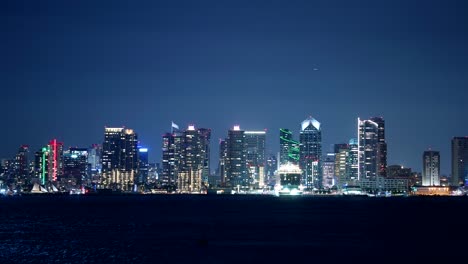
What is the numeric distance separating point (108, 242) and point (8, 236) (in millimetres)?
15403

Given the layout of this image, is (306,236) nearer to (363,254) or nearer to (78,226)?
(363,254)

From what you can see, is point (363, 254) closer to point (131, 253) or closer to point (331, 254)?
point (331, 254)

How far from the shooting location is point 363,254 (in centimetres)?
7188

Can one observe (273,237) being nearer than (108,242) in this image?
No

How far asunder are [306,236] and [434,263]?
1227 inches

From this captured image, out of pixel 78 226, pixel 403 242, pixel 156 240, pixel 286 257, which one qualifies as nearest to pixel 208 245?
pixel 156 240

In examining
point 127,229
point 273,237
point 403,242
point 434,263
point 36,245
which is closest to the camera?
point 434,263

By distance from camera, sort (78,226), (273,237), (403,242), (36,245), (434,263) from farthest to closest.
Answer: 1. (78,226)
2. (273,237)
3. (403,242)
4. (36,245)
5. (434,263)

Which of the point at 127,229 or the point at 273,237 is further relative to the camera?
the point at 127,229

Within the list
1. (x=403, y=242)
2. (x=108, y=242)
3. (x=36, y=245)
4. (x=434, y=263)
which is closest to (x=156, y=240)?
(x=108, y=242)

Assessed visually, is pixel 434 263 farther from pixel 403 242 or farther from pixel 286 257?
pixel 403 242

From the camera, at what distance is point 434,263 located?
65000mm

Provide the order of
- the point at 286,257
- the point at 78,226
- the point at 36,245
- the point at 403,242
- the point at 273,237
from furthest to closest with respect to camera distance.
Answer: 1. the point at 78,226
2. the point at 273,237
3. the point at 403,242
4. the point at 36,245
5. the point at 286,257

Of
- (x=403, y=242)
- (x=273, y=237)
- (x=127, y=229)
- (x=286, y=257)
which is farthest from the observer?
(x=127, y=229)
